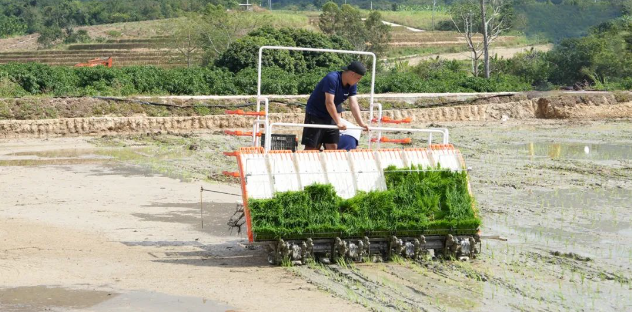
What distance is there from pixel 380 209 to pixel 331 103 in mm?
1469

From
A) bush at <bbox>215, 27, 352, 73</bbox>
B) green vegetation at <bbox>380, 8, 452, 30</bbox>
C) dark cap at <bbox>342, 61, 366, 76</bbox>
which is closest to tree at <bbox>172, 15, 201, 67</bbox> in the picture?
bush at <bbox>215, 27, 352, 73</bbox>

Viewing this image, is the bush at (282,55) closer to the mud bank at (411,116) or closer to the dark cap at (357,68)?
the mud bank at (411,116)

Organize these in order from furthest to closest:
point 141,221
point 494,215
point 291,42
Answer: point 291,42 < point 494,215 < point 141,221

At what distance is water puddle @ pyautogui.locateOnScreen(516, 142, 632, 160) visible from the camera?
899 inches

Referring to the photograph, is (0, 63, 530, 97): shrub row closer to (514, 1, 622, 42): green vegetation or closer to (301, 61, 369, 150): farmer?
(301, 61, 369, 150): farmer

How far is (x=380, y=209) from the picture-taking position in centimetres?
1069

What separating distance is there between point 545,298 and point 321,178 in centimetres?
289

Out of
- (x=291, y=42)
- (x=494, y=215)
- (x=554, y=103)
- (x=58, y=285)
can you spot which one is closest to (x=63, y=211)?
(x=58, y=285)

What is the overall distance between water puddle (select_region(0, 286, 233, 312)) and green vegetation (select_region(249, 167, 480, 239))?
1682 mm

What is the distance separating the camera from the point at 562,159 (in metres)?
22.0

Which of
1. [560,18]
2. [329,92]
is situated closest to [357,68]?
[329,92]

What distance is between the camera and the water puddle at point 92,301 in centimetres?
844

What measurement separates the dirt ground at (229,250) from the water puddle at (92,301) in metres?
0.02

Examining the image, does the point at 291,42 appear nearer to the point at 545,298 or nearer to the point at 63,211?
the point at 63,211
